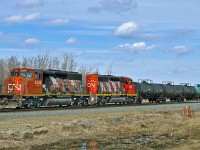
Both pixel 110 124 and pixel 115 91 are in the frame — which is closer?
pixel 110 124

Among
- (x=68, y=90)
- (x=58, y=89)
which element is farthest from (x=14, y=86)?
(x=68, y=90)

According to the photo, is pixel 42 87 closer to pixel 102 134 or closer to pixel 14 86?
pixel 14 86

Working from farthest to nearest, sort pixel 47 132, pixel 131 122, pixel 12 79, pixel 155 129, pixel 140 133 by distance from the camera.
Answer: pixel 12 79 < pixel 131 122 < pixel 155 129 < pixel 140 133 < pixel 47 132

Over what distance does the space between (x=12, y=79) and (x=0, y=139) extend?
19413mm

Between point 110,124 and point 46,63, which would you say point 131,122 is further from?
point 46,63

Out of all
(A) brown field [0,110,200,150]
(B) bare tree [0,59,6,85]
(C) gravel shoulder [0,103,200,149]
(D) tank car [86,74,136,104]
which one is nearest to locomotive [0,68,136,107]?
(D) tank car [86,74,136,104]

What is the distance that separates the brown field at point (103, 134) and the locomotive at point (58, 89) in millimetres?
11814

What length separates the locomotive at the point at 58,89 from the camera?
3406 cm

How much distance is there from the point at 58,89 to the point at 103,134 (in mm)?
19240

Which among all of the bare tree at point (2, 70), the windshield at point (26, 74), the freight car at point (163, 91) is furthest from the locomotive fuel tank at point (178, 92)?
the bare tree at point (2, 70)

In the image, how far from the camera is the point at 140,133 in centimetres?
2102

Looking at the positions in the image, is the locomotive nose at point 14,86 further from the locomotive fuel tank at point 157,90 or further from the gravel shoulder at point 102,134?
the locomotive fuel tank at point 157,90

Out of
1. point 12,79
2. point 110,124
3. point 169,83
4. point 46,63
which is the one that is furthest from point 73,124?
point 46,63

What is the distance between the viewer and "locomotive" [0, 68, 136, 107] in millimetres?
34062
